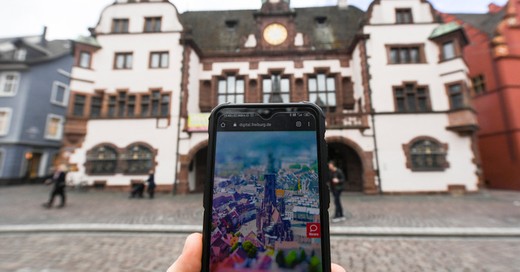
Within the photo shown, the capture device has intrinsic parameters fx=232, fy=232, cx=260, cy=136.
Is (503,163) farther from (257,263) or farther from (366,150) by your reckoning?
(257,263)

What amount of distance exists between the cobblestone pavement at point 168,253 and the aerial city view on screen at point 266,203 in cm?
344

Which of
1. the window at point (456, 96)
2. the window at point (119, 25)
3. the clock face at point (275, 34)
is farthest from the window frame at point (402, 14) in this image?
the window at point (119, 25)

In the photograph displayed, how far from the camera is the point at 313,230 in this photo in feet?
5.32

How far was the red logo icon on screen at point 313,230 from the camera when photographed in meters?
1.61

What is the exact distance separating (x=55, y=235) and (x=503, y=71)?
26701 millimetres

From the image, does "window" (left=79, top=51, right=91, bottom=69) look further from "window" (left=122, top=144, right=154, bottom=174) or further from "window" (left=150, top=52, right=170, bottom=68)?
"window" (left=122, top=144, right=154, bottom=174)

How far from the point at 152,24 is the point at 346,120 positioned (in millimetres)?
15629

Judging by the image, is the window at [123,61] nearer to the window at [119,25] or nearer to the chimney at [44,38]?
the window at [119,25]

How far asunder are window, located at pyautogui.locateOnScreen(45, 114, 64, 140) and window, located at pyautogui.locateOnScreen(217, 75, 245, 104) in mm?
18596

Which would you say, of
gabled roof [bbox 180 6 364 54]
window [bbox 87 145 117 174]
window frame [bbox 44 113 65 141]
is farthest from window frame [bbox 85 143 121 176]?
window frame [bbox 44 113 65 141]

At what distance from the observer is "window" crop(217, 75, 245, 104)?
17453 mm

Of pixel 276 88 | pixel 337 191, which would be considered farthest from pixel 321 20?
pixel 337 191

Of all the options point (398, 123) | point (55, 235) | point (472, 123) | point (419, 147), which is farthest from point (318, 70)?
point (55, 235)

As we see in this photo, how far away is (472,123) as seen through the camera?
13.6 meters
